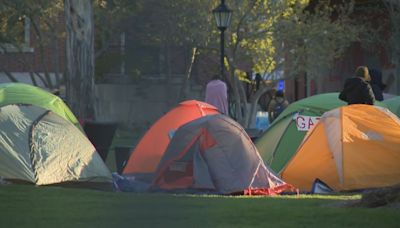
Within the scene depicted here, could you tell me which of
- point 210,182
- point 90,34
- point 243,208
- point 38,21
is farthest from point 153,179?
point 38,21

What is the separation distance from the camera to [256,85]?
85.0ft

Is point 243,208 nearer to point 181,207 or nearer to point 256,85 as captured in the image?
point 181,207

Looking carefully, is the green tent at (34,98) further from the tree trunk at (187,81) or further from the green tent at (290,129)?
the tree trunk at (187,81)

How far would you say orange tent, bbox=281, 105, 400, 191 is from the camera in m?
11.9

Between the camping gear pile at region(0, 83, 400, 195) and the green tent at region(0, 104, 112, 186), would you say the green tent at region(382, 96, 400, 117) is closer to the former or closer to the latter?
the camping gear pile at region(0, 83, 400, 195)

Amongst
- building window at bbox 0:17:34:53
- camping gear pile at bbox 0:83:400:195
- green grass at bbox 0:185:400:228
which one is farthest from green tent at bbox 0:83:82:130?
building window at bbox 0:17:34:53

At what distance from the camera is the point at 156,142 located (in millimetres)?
Result: 13305

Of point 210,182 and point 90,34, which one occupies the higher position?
point 90,34

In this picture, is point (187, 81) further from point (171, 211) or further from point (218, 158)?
point (171, 211)

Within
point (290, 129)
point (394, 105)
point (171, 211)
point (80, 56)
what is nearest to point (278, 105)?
point (80, 56)

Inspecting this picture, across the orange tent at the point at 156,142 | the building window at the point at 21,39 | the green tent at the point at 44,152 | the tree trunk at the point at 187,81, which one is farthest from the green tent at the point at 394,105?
the building window at the point at 21,39

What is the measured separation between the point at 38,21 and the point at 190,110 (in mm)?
12586

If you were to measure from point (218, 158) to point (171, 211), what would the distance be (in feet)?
7.62

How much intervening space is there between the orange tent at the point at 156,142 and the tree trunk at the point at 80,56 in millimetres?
4258
